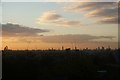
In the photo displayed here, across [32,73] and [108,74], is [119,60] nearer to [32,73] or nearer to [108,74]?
[108,74]

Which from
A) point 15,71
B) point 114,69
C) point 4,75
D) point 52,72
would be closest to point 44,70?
point 52,72

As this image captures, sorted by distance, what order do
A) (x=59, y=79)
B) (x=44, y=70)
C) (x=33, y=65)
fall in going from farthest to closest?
(x=33, y=65) < (x=44, y=70) < (x=59, y=79)

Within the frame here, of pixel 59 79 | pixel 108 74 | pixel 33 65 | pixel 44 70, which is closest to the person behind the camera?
pixel 59 79

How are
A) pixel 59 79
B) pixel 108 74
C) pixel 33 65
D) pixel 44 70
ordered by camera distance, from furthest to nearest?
pixel 33 65
pixel 44 70
pixel 108 74
pixel 59 79

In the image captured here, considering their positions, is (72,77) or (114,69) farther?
(114,69)

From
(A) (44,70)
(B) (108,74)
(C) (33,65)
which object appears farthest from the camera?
(C) (33,65)

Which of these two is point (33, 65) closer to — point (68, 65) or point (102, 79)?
point (68, 65)

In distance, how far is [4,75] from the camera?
Result: 36.6ft

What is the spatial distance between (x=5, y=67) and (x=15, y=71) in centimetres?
64

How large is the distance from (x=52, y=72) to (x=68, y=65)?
154 cm

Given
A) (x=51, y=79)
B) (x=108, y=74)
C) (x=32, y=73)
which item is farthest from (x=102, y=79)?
(x=32, y=73)

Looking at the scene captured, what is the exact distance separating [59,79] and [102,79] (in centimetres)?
148

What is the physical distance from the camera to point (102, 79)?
11.0 meters

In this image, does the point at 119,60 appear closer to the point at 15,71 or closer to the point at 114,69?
the point at 114,69
